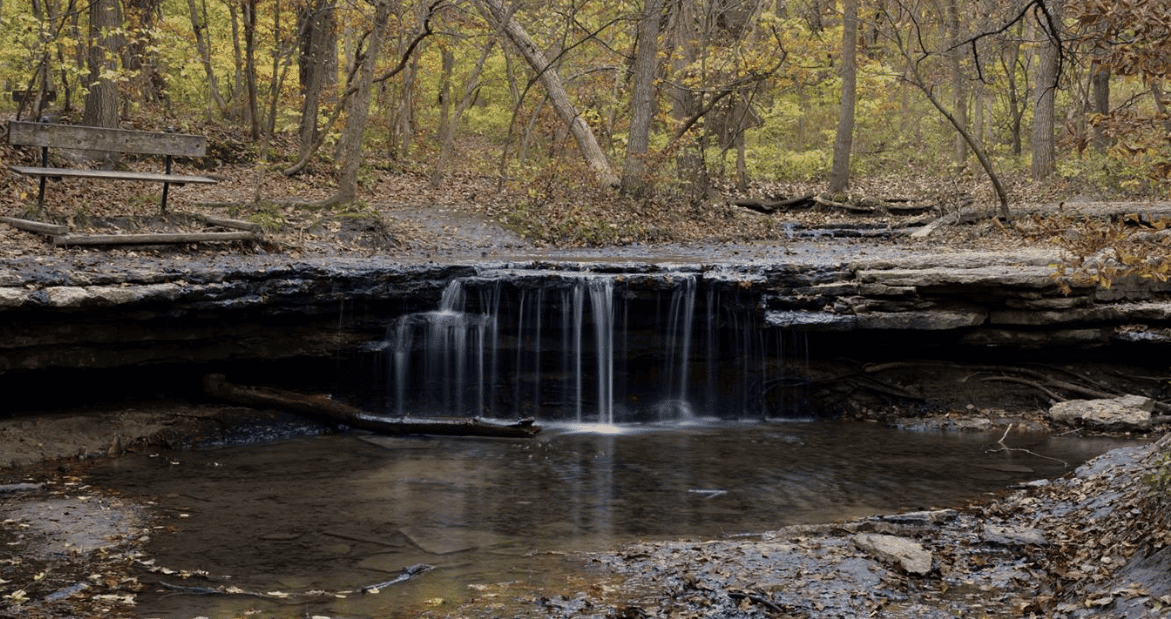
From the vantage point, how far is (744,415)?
12641 mm

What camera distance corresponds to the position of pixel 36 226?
462 inches

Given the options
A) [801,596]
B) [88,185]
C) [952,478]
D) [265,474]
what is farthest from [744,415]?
[88,185]

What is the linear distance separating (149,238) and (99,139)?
6.15 feet

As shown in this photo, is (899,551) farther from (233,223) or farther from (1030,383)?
(233,223)

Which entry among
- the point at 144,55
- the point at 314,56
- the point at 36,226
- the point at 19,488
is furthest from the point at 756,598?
the point at 144,55

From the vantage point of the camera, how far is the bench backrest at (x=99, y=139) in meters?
12.4

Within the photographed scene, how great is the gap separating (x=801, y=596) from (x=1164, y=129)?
10.9 ft

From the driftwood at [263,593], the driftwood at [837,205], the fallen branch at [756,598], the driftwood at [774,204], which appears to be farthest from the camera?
the driftwood at [774,204]

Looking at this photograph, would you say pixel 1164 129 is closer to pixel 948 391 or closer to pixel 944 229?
pixel 948 391

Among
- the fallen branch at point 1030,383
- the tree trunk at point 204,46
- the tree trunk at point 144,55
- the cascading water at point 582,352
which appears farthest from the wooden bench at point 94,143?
the fallen branch at point 1030,383

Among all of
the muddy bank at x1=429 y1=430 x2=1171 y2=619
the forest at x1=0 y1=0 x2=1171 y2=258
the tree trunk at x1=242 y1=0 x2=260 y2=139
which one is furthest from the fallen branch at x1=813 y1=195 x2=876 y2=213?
the muddy bank at x1=429 y1=430 x2=1171 y2=619

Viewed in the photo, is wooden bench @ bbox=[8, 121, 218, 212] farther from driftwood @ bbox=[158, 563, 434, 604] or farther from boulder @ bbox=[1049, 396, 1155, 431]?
boulder @ bbox=[1049, 396, 1155, 431]

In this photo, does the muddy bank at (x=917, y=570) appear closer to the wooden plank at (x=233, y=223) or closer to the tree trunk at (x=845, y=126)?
the wooden plank at (x=233, y=223)

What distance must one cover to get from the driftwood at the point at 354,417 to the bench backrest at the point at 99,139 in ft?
12.8
